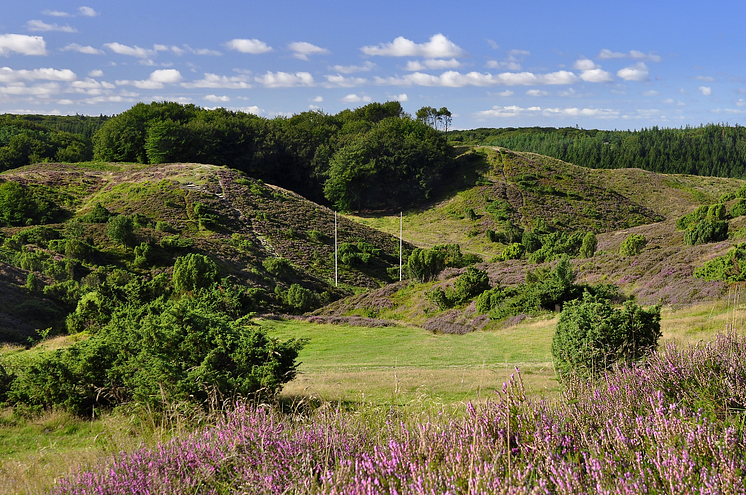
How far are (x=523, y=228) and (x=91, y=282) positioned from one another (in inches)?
1706

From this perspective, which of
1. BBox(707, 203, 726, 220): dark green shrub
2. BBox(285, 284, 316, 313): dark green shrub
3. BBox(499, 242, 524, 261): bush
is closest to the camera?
BBox(285, 284, 316, 313): dark green shrub

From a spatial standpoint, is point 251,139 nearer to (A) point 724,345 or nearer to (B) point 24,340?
(B) point 24,340

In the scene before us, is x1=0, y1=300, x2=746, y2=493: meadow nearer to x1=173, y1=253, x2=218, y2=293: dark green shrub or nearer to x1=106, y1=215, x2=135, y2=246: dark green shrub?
x1=173, y1=253, x2=218, y2=293: dark green shrub

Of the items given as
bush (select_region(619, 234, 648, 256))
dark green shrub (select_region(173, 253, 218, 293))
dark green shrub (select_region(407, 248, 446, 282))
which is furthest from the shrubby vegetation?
dark green shrub (select_region(173, 253, 218, 293))

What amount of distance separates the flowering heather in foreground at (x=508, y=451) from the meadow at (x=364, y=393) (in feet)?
0.24

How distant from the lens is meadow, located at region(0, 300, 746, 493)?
4.02m

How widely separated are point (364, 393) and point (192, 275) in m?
22.5

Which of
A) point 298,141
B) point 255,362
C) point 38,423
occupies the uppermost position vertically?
point 298,141

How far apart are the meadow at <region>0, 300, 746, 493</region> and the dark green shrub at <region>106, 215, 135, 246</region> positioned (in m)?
16.4

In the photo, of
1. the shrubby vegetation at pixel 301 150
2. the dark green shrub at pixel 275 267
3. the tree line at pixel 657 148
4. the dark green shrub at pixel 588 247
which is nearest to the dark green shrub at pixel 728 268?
the dark green shrub at pixel 588 247

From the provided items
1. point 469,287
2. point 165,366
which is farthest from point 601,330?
point 469,287

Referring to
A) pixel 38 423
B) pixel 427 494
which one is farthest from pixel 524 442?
pixel 38 423

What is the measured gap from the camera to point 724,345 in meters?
4.90

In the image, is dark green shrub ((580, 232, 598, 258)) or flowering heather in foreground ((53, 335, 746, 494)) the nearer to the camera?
flowering heather in foreground ((53, 335, 746, 494))
